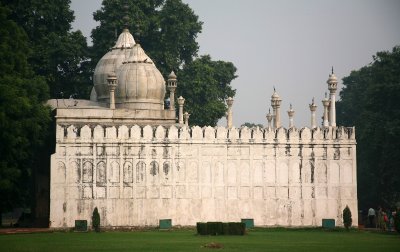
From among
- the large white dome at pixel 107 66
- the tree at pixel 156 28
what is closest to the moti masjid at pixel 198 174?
the large white dome at pixel 107 66

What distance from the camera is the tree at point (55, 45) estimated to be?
68875 millimetres

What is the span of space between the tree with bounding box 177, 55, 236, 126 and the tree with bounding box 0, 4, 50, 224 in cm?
2079

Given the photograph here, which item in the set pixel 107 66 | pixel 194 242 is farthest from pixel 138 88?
pixel 194 242

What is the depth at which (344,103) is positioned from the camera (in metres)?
91.9

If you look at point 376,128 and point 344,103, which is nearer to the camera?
point 376,128

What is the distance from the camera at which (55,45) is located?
69.4m

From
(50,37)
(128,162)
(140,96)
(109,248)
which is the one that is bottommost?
(109,248)

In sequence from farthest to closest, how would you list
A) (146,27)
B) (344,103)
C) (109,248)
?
1. (344,103)
2. (146,27)
3. (109,248)

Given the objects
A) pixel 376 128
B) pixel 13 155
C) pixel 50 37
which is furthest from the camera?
pixel 50 37

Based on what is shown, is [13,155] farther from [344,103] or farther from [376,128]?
[344,103]

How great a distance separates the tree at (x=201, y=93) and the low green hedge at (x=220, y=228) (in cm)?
3131

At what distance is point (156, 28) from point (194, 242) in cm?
3942

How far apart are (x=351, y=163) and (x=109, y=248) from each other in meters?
20.4

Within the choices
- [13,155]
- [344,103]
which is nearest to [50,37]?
[13,155]
